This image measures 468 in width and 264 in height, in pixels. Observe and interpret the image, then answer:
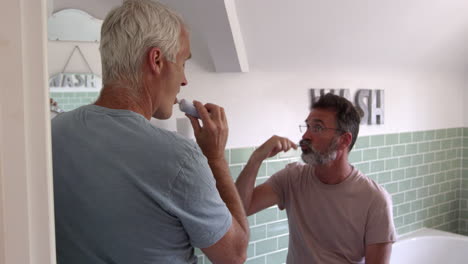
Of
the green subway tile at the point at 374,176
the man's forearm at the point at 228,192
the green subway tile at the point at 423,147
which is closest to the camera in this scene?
the man's forearm at the point at 228,192

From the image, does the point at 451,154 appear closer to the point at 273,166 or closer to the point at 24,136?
the point at 273,166

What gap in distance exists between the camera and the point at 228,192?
3.19 feet

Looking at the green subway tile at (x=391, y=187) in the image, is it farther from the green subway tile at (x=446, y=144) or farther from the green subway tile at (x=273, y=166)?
the green subway tile at (x=273, y=166)

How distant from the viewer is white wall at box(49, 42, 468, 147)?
1.79 meters

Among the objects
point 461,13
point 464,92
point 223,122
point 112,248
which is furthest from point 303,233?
point 464,92

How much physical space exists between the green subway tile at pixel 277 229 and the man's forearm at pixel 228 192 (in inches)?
45.7

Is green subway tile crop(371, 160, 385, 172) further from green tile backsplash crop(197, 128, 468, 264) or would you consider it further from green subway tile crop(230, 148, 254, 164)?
green subway tile crop(230, 148, 254, 164)

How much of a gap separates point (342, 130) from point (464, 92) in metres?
1.90

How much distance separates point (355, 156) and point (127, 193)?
6.05ft

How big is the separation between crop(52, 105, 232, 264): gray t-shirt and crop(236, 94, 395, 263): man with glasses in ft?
2.86

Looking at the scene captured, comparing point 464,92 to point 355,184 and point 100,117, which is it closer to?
point 355,184

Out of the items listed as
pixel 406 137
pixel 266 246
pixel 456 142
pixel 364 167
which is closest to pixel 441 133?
pixel 456 142

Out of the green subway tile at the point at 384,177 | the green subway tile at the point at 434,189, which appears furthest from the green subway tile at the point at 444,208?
the green subway tile at the point at 384,177

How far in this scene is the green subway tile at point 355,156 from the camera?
2.37 meters
